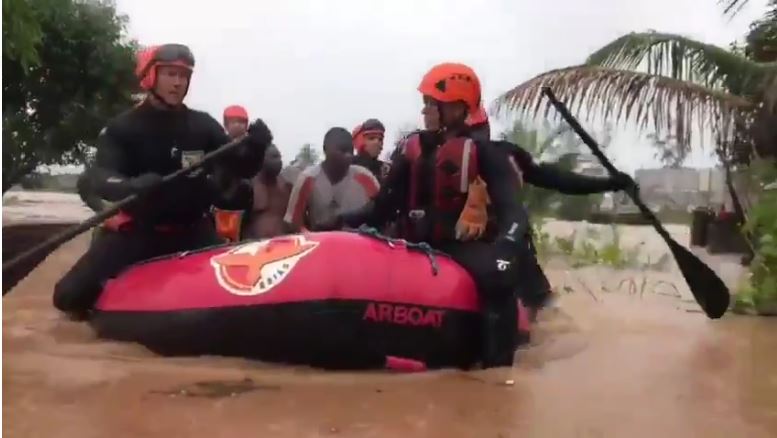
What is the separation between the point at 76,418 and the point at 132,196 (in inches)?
48.3

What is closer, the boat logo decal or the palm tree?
the boat logo decal

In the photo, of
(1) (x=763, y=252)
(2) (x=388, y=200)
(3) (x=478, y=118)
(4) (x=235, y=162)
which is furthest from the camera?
(1) (x=763, y=252)

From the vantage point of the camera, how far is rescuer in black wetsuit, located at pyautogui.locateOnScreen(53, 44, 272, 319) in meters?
4.48

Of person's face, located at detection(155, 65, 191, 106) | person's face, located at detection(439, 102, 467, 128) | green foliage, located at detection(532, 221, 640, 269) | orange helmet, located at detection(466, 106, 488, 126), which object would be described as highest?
person's face, located at detection(155, 65, 191, 106)

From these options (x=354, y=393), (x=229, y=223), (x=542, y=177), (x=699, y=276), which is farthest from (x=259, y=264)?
(x=699, y=276)

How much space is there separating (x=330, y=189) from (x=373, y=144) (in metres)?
1.08

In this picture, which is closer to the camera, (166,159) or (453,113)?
(453,113)

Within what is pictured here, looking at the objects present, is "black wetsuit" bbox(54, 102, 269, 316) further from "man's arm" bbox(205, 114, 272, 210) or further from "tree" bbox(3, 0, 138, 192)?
"tree" bbox(3, 0, 138, 192)

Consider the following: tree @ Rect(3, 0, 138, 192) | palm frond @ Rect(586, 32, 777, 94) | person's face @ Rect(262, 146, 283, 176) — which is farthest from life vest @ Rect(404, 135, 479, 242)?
palm frond @ Rect(586, 32, 777, 94)

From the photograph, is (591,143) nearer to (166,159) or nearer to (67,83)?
(166,159)

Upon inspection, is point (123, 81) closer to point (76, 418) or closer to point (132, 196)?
point (132, 196)

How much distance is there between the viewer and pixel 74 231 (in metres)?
4.32

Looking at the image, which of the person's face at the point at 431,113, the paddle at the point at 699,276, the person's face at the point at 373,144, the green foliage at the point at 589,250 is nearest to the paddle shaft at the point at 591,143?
the paddle at the point at 699,276

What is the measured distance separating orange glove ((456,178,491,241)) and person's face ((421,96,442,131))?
29 centimetres
